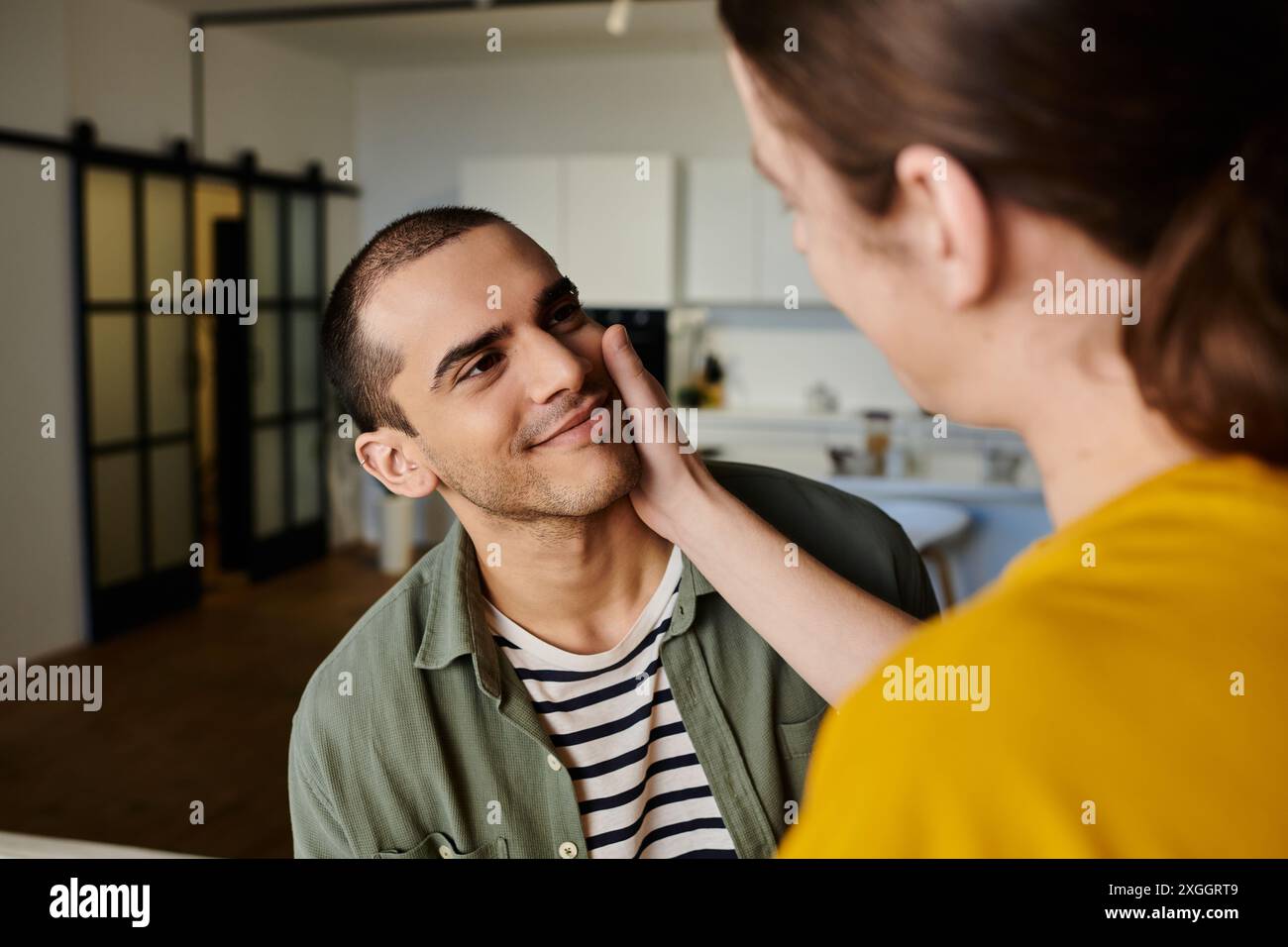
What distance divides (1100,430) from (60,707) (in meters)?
4.34

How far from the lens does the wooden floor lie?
3.11m

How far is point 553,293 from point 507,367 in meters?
0.09

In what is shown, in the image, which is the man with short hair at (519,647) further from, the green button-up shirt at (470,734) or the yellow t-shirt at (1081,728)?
the yellow t-shirt at (1081,728)

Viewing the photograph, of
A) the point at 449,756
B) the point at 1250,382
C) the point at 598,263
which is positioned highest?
the point at 598,263

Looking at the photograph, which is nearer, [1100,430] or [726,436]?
[1100,430]

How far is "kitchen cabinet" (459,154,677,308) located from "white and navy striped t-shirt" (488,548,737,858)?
4.74 m

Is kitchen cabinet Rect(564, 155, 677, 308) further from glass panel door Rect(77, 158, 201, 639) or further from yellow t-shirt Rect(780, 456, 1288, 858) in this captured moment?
yellow t-shirt Rect(780, 456, 1288, 858)

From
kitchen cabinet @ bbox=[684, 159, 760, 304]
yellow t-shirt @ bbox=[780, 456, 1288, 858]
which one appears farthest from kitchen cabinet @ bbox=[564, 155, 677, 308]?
yellow t-shirt @ bbox=[780, 456, 1288, 858]

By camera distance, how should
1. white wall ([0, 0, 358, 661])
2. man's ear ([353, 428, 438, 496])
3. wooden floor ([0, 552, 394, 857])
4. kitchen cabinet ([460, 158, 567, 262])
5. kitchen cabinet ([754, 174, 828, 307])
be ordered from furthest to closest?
kitchen cabinet ([460, 158, 567, 262])
kitchen cabinet ([754, 174, 828, 307])
white wall ([0, 0, 358, 661])
wooden floor ([0, 552, 394, 857])
man's ear ([353, 428, 438, 496])

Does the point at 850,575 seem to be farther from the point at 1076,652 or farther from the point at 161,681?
the point at 161,681

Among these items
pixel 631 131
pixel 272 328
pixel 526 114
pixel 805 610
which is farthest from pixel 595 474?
pixel 526 114

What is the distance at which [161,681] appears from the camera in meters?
4.30

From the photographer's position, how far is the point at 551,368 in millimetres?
1158
